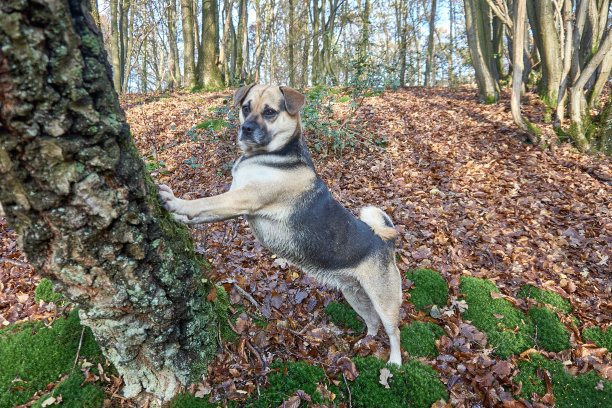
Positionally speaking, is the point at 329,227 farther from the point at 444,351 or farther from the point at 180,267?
the point at 444,351

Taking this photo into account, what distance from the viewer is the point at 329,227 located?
3660mm

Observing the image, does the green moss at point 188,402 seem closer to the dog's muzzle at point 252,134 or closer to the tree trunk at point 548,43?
the dog's muzzle at point 252,134

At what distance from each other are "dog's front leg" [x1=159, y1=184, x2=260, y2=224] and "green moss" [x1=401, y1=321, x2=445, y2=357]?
2620 mm

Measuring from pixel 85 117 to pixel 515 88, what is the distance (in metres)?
10.9

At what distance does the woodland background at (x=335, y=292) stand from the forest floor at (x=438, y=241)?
31 mm

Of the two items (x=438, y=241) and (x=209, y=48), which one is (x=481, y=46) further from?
(x=209, y=48)

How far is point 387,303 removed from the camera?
398cm

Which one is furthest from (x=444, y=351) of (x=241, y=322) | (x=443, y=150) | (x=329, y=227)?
(x=443, y=150)

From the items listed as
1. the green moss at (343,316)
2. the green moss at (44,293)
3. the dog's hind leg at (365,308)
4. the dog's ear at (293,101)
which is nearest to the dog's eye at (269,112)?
the dog's ear at (293,101)

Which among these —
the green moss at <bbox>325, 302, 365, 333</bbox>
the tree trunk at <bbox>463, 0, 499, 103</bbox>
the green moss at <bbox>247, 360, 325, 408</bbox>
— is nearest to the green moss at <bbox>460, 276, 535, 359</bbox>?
the green moss at <bbox>325, 302, 365, 333</bbox>

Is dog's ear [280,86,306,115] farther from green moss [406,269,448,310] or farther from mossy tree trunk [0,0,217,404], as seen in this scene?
green moss [406,269,448,310]

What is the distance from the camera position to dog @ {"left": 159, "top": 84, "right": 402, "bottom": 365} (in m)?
3.38

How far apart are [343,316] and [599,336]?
327cm

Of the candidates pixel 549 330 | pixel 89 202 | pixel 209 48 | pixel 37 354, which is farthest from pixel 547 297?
pixel 209 48
